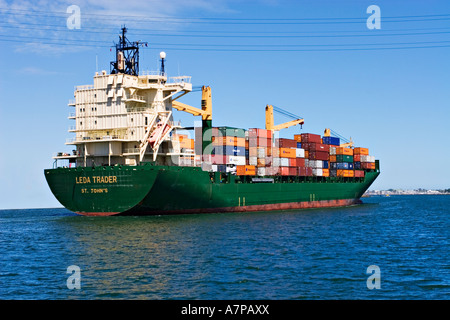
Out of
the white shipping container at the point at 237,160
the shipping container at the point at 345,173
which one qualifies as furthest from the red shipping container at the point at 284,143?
the shipping container at the point at 345,173

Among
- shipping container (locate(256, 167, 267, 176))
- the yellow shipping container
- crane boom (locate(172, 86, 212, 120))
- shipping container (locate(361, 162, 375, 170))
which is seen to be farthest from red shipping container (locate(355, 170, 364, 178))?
crane boom (locate(172, 86, 212, 120))

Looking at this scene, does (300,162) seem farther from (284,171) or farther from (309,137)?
(309,137)

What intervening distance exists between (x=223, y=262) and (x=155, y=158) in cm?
3030

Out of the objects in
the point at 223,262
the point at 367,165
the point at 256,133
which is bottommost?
the point at 223,262

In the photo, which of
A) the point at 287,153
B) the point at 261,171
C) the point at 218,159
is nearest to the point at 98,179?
the point at 218,159

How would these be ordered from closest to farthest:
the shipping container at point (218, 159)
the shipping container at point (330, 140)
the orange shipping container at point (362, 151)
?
1. the shipping container at point (218, 159)
2. the shipping container at point (330, 140)
3. the orange shipping container at point (362, 151)

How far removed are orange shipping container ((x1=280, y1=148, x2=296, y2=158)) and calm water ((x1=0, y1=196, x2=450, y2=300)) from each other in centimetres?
3072

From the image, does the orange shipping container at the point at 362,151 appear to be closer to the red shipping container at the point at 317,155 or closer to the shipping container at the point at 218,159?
the red shipping container at the point at 317,155

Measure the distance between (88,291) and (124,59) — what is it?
42.8 m

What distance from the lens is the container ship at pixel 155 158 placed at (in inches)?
1981

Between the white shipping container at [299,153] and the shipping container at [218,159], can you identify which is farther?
the white shipping container at [299,153]

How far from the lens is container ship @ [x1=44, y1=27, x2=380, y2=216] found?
50312 millimetres

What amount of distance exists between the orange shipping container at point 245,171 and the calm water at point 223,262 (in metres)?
23.3

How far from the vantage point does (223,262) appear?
24703mm
